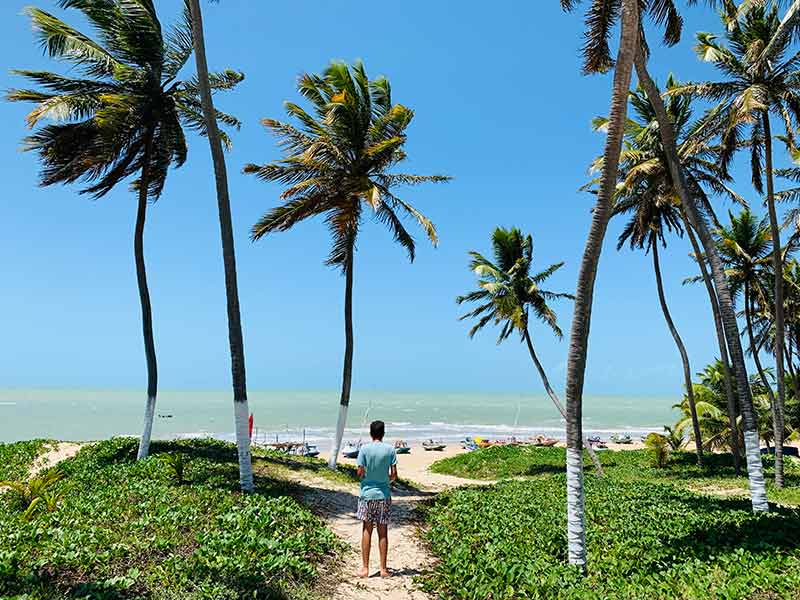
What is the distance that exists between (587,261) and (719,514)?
5.73 m

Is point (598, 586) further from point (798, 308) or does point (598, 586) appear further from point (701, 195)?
point (798, 308)

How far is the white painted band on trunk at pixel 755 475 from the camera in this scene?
29.3 ft

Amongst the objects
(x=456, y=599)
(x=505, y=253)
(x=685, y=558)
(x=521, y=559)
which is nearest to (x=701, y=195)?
(x=505, y=253)

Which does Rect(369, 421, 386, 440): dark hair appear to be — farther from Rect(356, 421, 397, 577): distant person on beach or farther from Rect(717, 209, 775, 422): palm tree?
Rect(717, 209, 775, 422): palm tree

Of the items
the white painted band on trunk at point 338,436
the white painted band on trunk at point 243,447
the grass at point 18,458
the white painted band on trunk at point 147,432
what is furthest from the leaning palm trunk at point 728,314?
the grass at point 18,458

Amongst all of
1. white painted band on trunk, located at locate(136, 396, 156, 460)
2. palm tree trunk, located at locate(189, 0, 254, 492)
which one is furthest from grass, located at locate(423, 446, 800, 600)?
white painted band on trunk, located at locate(136, 396, 156, 460)

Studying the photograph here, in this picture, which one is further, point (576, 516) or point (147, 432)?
point (147, 432)

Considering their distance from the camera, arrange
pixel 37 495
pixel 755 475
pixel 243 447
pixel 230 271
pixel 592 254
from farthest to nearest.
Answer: pixel 230 271, pixel 37 495, pixel 243 447, pixel 755 475, pixel 592 254

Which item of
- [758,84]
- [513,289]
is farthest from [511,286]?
[758,84]

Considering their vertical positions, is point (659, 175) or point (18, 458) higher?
point (659, 175)

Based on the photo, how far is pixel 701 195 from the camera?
585 inches

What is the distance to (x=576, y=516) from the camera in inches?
255

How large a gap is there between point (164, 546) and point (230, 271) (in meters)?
5.96

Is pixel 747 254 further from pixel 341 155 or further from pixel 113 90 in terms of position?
pixel 113 90
